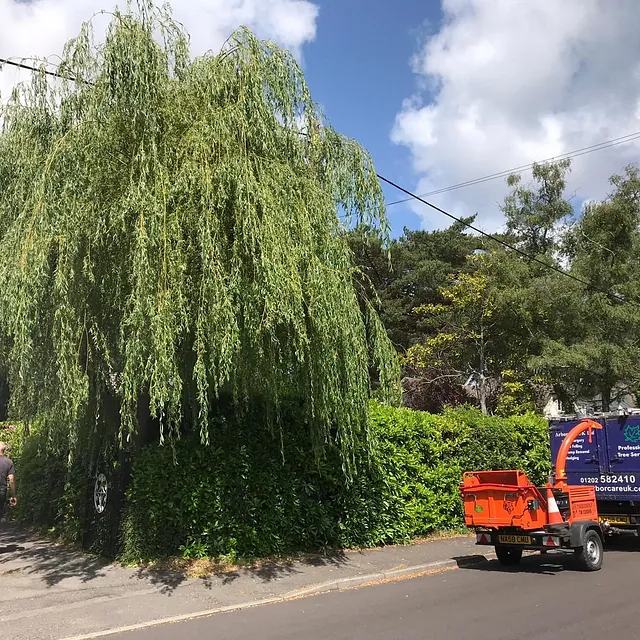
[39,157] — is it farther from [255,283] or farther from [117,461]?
[117,461]

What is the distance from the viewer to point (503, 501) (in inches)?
344

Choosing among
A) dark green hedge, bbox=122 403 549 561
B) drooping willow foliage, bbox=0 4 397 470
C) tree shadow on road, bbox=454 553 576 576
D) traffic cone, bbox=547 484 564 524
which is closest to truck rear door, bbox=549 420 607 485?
tree shadow on road, bbox=454 553 576 576

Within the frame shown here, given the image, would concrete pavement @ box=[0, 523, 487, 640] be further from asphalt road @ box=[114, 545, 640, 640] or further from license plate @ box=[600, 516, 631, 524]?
license plate @ box=[600, 516, 631, 524]

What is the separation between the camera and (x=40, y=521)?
36.9ft

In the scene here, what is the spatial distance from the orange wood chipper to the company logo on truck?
6.85ft

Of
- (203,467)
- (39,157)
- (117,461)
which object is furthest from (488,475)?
(39,157)

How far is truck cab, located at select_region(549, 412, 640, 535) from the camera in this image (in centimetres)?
1057

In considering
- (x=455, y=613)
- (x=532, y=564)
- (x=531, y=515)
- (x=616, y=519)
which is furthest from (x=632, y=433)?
(x=455, y=613)

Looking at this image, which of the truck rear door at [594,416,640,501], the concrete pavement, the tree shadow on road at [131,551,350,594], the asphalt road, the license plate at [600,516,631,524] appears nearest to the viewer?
the asphalt road

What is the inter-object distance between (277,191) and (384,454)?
202 inches

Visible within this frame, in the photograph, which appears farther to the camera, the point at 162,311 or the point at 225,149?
the point at 225,149

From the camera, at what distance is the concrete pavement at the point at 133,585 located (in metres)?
6.23

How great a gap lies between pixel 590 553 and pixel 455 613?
10.9 ft

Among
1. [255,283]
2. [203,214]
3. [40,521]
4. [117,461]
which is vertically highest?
[203,214]
